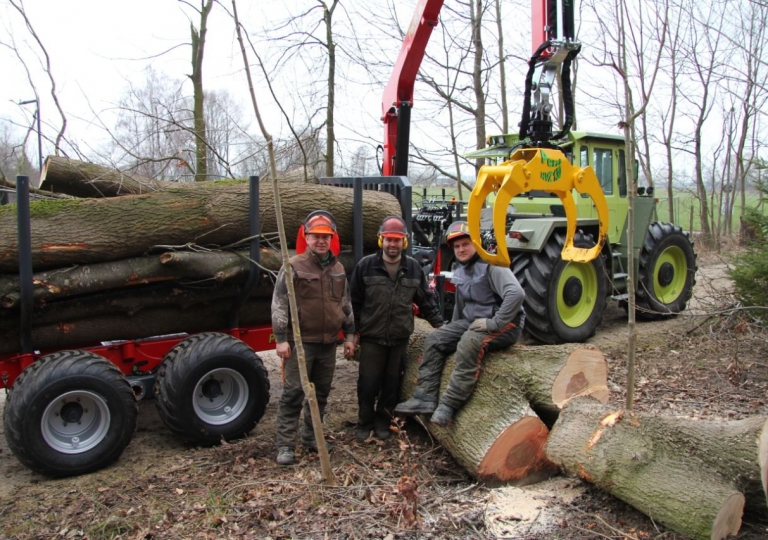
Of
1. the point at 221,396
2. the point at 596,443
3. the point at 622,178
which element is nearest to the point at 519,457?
the point at 596,443

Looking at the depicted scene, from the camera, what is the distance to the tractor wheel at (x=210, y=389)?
187 inches

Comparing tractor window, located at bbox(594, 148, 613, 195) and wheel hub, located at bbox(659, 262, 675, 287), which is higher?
tractor window, located at bbox(594, 148, 613, 195)

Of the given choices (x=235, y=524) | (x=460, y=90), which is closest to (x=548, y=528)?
(x=235, y=524)

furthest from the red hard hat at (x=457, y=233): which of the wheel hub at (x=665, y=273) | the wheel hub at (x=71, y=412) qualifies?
the wheel hub at (x=665, y=273)

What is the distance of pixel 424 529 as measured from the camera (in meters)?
3.51

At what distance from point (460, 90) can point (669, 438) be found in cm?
1324

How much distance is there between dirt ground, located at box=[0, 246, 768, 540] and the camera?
354 cm

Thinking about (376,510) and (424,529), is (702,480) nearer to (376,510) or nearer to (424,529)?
(424,529)

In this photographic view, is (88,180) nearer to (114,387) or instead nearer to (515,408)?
(114,387)

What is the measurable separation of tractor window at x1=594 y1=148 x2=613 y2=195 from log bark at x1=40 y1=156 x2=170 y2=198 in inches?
208

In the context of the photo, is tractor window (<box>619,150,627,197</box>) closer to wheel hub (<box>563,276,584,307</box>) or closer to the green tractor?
the green tractor

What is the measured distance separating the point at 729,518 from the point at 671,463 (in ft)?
1.24

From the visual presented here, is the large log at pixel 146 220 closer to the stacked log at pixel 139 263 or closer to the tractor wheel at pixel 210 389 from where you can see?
the stacked log at pixel 139 263

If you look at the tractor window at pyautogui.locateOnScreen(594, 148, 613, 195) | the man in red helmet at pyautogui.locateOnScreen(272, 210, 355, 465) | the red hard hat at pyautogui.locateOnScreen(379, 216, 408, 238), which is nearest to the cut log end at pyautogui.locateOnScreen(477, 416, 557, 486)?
the man in red helmet at pyautogui.locateOnScreen(272, 210, 355, 465)
